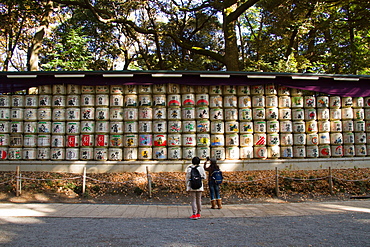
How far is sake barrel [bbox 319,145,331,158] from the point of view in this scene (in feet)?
40.4

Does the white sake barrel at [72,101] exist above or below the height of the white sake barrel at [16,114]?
above

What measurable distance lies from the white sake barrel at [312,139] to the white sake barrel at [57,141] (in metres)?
9.83

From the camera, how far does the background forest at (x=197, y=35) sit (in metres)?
17.1

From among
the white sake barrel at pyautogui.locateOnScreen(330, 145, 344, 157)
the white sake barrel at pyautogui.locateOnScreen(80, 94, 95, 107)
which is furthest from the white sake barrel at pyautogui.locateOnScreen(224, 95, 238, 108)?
the white sake barrel at pyautogui.locateOnScreen(80, 94, 95, 107)

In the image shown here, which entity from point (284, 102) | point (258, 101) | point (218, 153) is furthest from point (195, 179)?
point (284, 102)

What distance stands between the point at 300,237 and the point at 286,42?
58.7 ft

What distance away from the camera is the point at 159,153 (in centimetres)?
1158

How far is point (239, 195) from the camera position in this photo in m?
10.3

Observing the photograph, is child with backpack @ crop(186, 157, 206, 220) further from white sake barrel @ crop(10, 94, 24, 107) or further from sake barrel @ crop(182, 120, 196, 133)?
white sake barrel @ crop(10, 94, 24, 107)

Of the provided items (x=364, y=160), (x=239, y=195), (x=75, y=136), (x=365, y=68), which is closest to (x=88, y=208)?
(x=75, y=136)

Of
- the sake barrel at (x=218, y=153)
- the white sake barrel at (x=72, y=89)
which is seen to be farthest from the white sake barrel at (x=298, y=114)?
the white sake barrel at (x=72, y=89)

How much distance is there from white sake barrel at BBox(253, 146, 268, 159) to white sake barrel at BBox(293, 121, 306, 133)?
1.56 meters

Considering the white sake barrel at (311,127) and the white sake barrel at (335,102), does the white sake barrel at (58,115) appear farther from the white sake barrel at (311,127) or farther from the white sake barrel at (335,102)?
the white sake barrel at (335,102)

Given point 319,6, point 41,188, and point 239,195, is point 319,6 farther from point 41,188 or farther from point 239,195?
point 41,188
